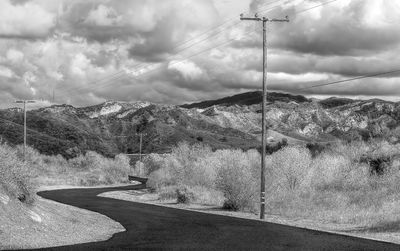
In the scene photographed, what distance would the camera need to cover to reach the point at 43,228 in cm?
1919

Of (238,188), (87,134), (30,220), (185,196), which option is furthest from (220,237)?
(87,134)

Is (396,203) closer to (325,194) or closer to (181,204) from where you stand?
(325,194)

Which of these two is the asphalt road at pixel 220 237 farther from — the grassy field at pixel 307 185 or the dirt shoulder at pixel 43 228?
the grassy field at pixel 307 185

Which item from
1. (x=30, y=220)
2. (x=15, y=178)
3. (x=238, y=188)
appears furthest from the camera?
(x=238, y=188)

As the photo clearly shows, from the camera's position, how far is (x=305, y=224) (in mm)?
26094

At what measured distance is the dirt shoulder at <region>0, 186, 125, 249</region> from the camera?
54.7 feet

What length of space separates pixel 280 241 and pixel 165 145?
458 ft

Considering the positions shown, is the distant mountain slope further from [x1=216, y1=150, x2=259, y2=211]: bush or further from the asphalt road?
the asphalt road

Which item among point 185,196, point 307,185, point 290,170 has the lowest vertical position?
point 185,196

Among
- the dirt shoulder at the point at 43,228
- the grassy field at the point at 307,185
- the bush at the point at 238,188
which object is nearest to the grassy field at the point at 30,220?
the dirt shoulder at the point at 43,228

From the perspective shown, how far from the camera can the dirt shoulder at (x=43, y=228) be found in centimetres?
1667

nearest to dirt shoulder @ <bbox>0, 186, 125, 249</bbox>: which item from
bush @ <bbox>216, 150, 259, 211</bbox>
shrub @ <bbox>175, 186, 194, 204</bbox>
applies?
bush @ <bbox>216, 150, 259, 211</bbox>

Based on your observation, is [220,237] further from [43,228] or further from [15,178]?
[15,178]

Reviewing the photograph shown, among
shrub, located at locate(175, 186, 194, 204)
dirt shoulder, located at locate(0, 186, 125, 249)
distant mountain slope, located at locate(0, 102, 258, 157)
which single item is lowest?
shrub, located at locate(175, 186, 194, 204)
